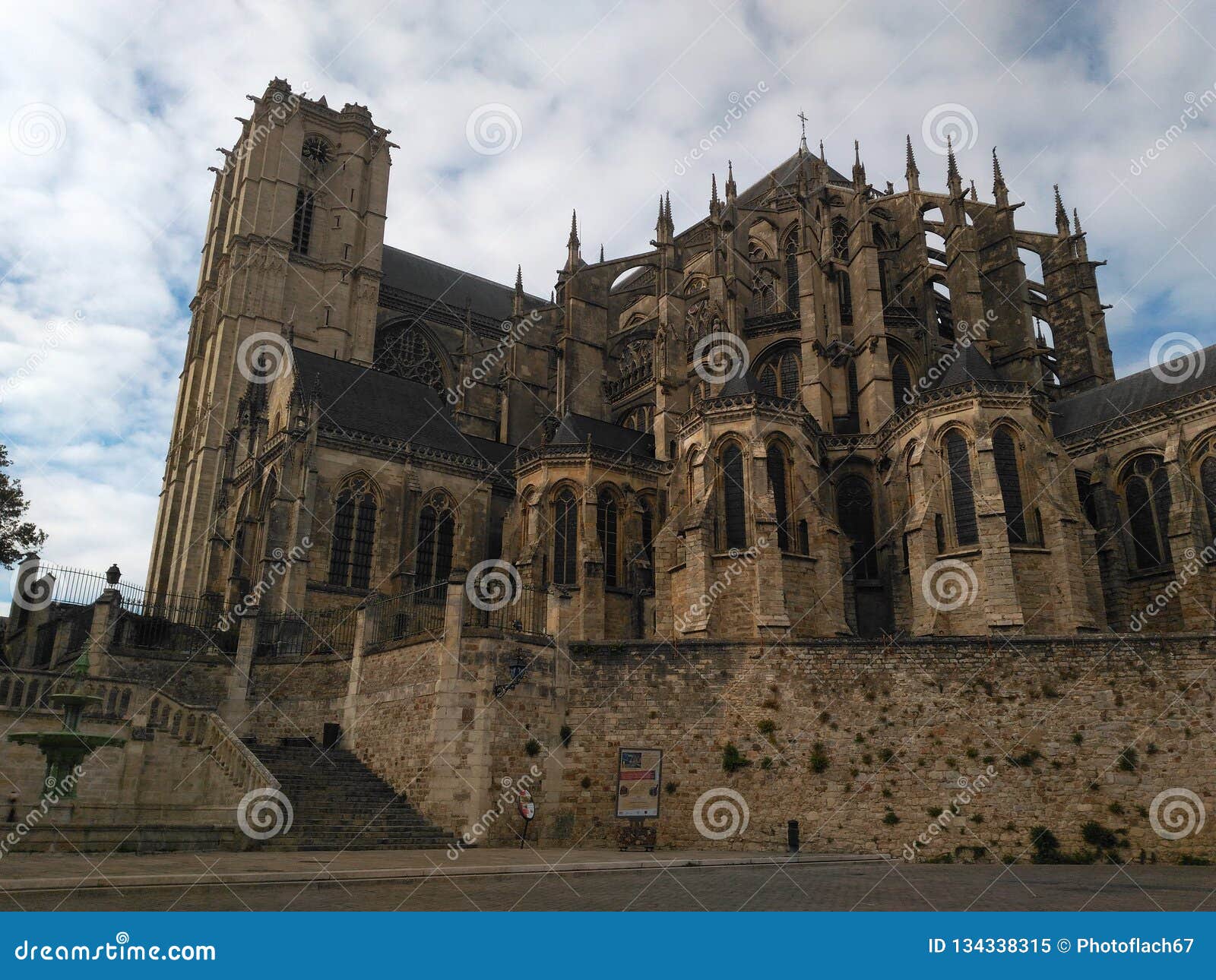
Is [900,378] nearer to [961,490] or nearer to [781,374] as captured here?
[781,374]

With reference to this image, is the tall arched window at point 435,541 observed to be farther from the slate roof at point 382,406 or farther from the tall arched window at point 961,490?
the tall arched window at point 961,490

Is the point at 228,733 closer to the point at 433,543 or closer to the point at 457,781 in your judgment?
the point at 457,781

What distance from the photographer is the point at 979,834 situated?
1667cm

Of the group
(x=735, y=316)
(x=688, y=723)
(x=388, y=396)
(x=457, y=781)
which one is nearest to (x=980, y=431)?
(x=735, y=316)

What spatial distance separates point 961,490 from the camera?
2558cm

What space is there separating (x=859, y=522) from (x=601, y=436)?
9.64 metres

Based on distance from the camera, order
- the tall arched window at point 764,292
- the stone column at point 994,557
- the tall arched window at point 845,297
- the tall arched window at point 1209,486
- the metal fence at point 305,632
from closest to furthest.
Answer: the stone column at point 994,557 → the metal fence at point 305,632 → the tall arched window at point 1209,486 → the tall arched window at point 845,297 → the tall arched window at point 764,292

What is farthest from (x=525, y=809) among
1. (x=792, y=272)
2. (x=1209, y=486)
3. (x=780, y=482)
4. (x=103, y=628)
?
(x=792, y=272)

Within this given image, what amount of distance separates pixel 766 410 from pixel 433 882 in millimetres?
19780

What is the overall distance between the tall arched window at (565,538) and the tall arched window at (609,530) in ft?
2.72

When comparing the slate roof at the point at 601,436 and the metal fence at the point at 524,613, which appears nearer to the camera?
the metal fence at the point at 524,613

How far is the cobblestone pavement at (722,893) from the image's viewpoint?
341 inches

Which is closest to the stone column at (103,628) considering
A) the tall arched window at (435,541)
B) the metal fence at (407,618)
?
the metal fence at (407,618)

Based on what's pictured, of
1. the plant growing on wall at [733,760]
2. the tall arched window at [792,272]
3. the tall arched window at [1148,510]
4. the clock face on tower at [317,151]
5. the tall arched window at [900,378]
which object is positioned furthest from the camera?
the clock face on tower at [317,151]
